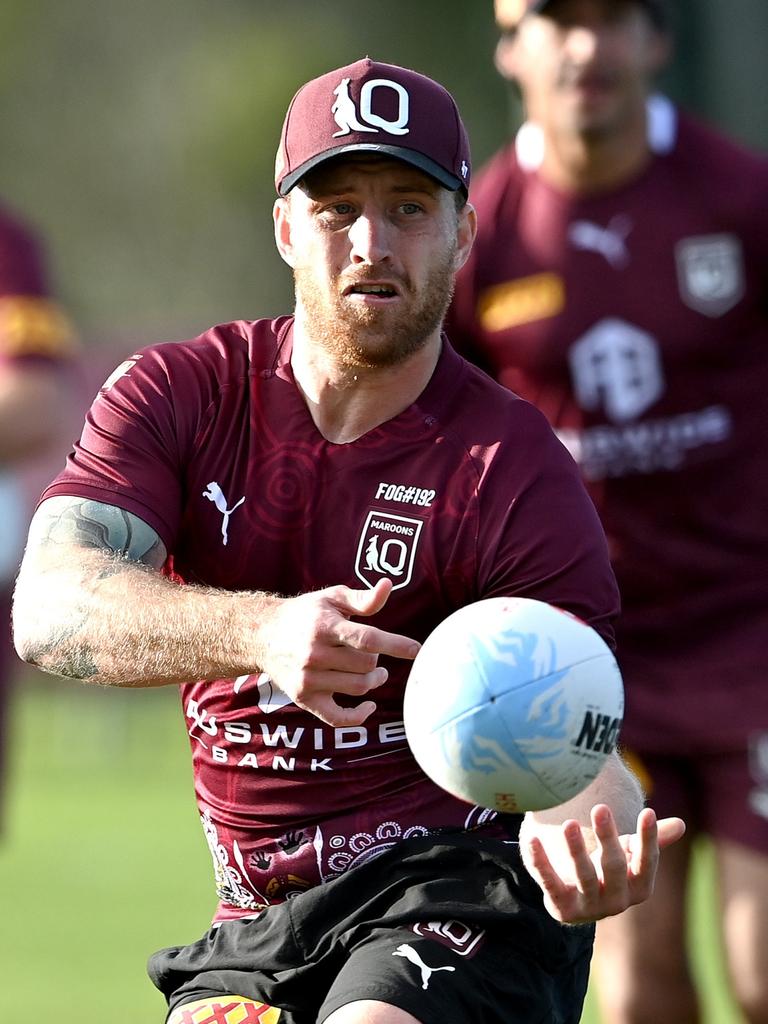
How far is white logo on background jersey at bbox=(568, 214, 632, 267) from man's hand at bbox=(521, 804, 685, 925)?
2908 mm

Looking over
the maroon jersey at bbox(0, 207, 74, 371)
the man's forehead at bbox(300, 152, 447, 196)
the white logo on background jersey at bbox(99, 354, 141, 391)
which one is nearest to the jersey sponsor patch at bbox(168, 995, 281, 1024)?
the white logo on background jersey at bbox(99, 354, 141, 391)

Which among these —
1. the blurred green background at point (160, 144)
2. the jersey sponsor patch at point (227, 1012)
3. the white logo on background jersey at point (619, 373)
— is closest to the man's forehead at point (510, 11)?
the white logo on background jersey at point (619, 373)

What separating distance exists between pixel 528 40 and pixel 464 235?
2025 millimetres

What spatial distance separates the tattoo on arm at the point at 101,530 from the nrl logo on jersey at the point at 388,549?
0.46 meters

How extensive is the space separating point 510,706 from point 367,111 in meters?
1.46

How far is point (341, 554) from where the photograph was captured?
4504 mm

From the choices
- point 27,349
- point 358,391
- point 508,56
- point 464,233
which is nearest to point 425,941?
point 358,391

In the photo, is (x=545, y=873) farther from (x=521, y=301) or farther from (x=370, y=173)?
(x=521, y=301)

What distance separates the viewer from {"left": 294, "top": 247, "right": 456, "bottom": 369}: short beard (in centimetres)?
455

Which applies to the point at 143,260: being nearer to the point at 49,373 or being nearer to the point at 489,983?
the point at 49,373

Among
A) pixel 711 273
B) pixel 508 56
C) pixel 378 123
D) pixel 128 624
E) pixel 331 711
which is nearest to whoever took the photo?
pixel 331 711

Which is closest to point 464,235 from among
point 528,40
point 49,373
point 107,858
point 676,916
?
point 528,40

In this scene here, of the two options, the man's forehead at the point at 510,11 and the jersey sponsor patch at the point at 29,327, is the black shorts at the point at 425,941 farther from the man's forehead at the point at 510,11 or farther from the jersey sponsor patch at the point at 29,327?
the jersey sponsor patch at the point at 29,327

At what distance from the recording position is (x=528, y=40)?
6.64m
